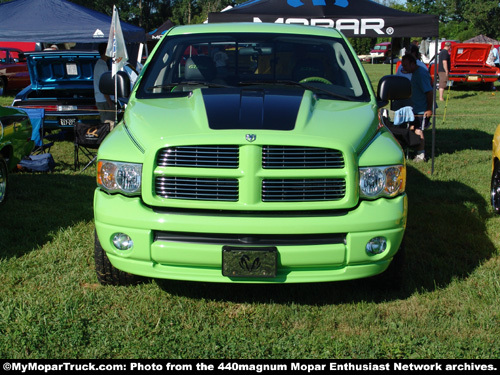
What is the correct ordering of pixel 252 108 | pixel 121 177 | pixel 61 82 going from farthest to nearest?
pixel 61 82, pixel 252 108, pixel 121 177

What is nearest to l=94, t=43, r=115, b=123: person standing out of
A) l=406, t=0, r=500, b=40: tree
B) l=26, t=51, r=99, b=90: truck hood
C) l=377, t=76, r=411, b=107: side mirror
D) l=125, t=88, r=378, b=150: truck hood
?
l=26, t=51, r=99, b=90: truck hood

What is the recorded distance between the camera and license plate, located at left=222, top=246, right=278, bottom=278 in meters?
3.44

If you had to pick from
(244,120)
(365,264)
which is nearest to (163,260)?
(244,120)

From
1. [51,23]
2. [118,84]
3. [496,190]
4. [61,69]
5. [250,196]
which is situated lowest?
[496,190]

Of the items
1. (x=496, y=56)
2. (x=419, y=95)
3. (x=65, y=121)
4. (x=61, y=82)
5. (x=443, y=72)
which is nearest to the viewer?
(x=419, y=95)

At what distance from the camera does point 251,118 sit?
12.1ft

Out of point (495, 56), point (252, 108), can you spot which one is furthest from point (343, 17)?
point (495, 56)

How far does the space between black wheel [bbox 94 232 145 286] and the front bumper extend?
0.46m

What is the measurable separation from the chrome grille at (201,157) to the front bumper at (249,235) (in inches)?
11.9

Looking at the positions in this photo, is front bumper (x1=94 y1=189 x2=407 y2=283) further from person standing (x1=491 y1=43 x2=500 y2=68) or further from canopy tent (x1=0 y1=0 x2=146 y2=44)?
person standing (x1=491 y1=43 x2=500 y2=68)

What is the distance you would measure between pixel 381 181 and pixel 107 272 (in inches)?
81.6

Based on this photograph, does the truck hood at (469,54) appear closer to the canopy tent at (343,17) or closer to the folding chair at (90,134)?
the canopy tent at (343,17)
